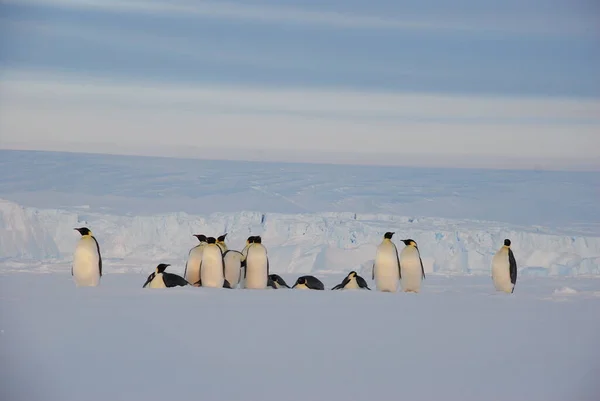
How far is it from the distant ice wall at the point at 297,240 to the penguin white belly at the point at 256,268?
8.92 m

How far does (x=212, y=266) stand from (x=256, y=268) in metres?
0.45

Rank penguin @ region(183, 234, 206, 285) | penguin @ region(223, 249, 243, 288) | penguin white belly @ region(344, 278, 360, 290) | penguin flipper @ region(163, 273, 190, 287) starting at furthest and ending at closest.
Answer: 1. penguin white belly @ region(344, 278, 360, 290)
2. penguin @ region(183, 234, 206, 285)
3. penguin @ region(223, 249, 243, 288)
4. penguin flipper @ region(163, 273, 190, 287)

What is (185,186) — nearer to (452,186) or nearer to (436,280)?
(452,186)

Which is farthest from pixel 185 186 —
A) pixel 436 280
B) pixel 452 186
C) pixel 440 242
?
pixel 436 280

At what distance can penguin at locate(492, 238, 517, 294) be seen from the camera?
32.5 feet

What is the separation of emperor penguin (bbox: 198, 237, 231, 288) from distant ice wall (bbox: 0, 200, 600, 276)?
9.00m

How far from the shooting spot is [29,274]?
1127 centimetres

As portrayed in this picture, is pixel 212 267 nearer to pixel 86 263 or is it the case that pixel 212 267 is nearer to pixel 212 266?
pixel 212 266

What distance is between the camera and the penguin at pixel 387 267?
945cm

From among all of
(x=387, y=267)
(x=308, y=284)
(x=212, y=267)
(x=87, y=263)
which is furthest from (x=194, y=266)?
(x=387, y=267)

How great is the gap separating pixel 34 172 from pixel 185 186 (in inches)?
220

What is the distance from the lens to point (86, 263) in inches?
360

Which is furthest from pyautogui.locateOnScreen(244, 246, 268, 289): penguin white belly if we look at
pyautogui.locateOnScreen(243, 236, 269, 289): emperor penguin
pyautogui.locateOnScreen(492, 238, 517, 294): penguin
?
pyautogui.locateOnScreen(492, 238, 517, 294): penguin

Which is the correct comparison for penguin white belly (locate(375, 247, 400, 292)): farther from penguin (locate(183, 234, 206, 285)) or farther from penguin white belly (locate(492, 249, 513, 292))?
penguin (locate(183, 234, 206, 285))
